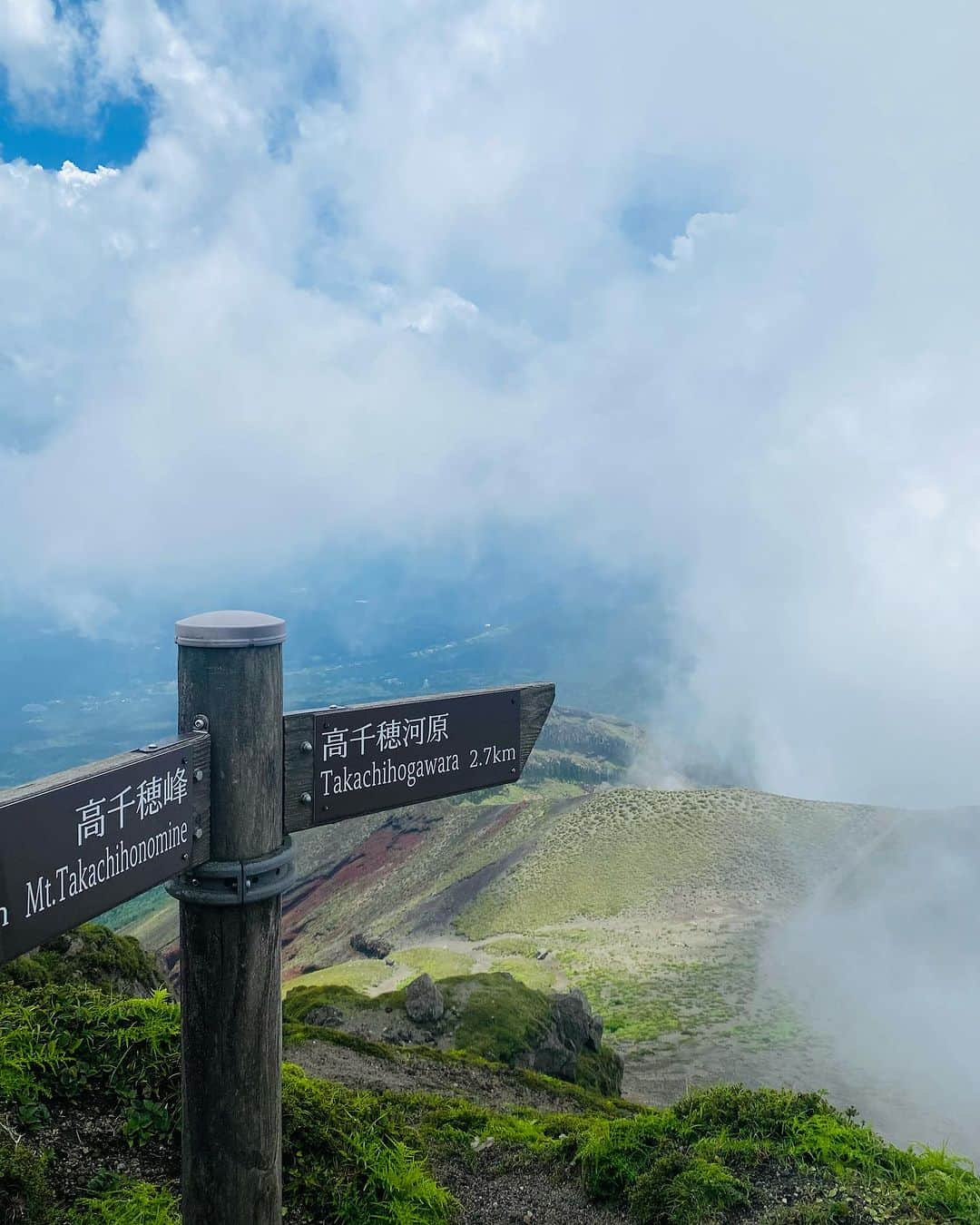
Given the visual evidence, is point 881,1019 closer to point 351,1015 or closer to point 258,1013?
point 351,1015

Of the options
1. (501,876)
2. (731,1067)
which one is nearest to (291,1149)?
(731,1067)

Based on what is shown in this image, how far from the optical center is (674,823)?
61.6 m

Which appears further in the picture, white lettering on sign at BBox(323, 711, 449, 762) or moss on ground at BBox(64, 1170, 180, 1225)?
moss on ground at BBox(64, 1170, 180, 1225)

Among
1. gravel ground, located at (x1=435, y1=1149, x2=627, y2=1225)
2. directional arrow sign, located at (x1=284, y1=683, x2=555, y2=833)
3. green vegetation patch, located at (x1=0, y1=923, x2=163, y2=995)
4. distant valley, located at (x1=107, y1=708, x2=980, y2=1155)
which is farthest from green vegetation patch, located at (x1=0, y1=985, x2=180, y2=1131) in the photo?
distant valley, located at (x1=107, y1=708, x2=980, y2=1155)

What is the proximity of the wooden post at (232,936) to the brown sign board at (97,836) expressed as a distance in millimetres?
118

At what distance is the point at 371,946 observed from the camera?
49750mm

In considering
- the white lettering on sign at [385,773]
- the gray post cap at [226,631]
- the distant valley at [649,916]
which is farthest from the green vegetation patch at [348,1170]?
the distant valley at [649,916]

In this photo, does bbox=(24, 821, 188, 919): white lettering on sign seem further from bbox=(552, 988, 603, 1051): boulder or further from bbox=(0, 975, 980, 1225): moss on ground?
→ bbox=(552, 988, 603, 1051): boulder

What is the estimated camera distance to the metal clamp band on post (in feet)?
11.6

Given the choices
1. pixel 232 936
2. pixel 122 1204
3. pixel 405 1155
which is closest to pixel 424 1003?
pixel 405 1155

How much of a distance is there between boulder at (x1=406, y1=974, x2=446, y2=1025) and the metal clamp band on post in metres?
18.5

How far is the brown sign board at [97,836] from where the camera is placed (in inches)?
110

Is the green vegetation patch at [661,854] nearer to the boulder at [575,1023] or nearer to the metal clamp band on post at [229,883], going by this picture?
the boulder at [575,1023]

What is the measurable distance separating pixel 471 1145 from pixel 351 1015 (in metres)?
14.3
